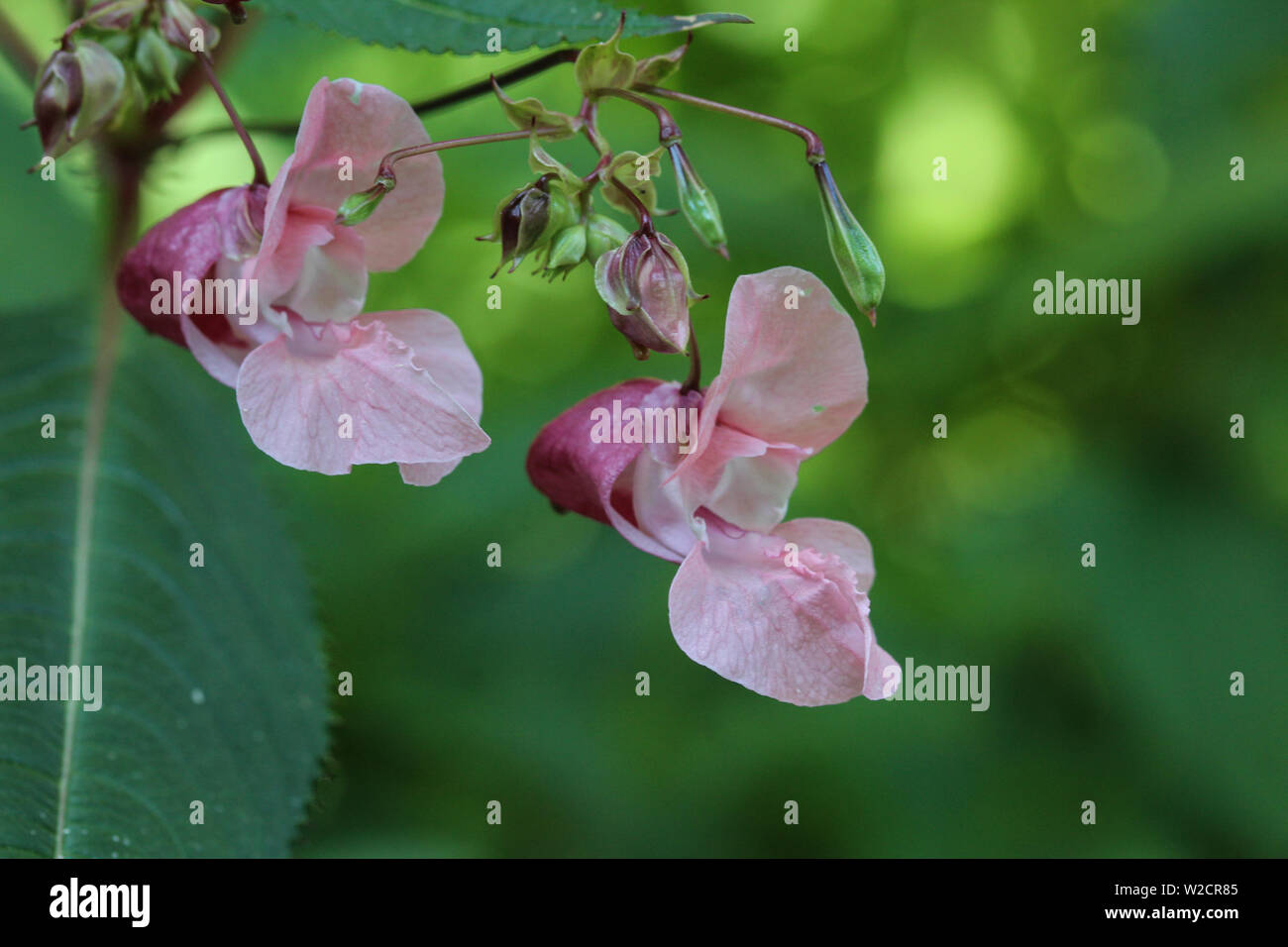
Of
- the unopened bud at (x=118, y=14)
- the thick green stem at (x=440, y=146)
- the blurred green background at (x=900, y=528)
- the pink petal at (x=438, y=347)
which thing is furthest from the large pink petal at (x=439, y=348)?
the blurred green background at (x=900, y=528)

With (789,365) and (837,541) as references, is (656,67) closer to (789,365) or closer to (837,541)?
(789,365)

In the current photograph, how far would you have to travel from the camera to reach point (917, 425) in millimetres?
1410

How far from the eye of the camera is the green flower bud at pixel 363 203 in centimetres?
60

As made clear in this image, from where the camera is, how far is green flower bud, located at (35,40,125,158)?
666 millimetres

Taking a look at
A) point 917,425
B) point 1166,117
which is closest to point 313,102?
point 917,425

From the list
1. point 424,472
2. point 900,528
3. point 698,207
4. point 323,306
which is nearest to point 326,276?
A: point 323,306

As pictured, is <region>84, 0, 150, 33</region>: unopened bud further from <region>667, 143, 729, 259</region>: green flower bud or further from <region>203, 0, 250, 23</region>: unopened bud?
<region>667, 143, 729, 259</region>: green flower bud

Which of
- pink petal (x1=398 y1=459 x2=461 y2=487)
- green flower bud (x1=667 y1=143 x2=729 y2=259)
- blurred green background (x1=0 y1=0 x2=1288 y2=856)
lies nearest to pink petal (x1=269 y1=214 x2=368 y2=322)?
pink petal (x1=398 y1=459 x2=461 y2=487)

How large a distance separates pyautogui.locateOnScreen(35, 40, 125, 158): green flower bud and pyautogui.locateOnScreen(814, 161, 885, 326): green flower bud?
41cm

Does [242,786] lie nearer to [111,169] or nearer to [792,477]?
[792,477]

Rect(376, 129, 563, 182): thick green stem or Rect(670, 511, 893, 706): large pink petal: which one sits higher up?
Rect(376, 129, 563, 182): thick green stem

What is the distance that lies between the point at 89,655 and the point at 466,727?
0.62 meters

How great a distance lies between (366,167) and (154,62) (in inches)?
6.3

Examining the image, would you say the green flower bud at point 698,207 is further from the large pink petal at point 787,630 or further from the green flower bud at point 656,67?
the large pink petal at point 787,630
